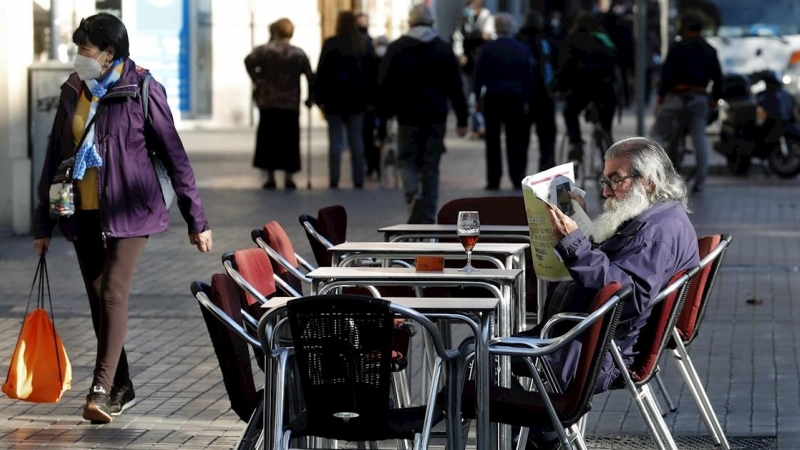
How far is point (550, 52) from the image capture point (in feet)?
72.7

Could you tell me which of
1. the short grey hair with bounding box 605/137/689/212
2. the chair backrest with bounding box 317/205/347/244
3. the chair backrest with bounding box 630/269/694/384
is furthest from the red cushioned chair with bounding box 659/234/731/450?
the chair backrest with bounding box 317/205/347/244

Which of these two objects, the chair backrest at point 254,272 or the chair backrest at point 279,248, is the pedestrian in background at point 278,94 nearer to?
the chair backrest at point 279,248

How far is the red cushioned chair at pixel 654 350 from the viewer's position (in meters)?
5.72

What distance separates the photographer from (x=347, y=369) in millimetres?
4969

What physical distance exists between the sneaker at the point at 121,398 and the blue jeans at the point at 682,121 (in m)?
10.0

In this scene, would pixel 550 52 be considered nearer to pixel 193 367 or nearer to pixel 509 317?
pixel 193 367

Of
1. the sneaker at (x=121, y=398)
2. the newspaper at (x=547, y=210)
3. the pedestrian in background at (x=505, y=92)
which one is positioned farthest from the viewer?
the pedestrian in background at (x=505, y=92)

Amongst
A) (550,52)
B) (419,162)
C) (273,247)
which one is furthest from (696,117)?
(273,247)

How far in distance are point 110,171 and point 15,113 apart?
741 cm

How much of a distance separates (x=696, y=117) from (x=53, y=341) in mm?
11099

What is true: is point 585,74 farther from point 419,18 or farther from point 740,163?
point 740,163

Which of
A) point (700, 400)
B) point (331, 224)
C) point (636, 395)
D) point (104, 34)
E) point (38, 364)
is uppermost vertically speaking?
point (104, 34)

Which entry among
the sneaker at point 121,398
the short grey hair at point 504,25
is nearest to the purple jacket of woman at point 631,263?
the sneaker at point 121,398

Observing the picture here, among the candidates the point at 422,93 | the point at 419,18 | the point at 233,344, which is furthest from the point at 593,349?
the point at 419,18
